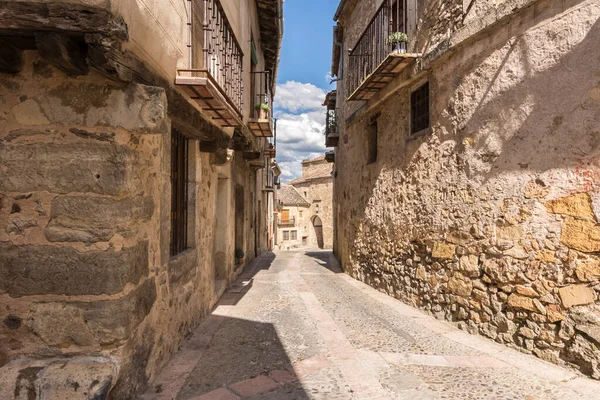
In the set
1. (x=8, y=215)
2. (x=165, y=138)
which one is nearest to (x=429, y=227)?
(x=165, y=138)

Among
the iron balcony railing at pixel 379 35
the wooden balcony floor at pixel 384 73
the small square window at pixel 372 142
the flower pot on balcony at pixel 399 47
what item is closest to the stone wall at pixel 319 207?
the small square window at pixel 372 142

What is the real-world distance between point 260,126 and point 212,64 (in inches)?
121

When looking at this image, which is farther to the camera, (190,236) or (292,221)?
(292,221)

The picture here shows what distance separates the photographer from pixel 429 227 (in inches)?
223

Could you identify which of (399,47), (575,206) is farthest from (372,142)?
(575,206)

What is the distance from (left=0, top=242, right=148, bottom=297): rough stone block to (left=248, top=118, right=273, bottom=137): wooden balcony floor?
18.1 feet

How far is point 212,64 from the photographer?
16.2 feet

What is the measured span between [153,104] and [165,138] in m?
0.75

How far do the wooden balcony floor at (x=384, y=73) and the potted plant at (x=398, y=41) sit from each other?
358mm

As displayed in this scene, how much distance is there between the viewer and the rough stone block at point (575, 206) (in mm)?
3553

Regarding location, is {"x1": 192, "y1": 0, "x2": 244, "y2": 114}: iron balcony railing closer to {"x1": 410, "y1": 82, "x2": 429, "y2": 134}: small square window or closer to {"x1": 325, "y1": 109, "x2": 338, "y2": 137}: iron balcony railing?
{"x1": 410, "y1": 82, "x2": 429, "y2": 134}: small square window

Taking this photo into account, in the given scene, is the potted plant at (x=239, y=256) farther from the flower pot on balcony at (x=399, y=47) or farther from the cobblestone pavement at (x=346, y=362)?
the flower pot on balcony at (x=399, y=47)

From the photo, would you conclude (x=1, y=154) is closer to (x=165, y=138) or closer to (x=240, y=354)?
(x=165, y=138)

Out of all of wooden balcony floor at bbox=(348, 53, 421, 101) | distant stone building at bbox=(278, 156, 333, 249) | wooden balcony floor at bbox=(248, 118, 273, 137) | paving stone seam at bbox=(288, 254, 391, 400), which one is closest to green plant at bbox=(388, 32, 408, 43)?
wooden balcony floor at bbox=(348, 53, 421, 101)
